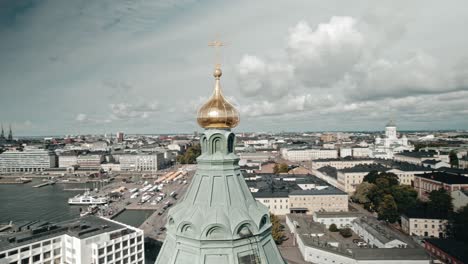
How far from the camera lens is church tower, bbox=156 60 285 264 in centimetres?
473

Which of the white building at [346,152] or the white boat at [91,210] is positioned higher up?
the white building at [346,152]

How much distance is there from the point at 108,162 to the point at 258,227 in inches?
4051

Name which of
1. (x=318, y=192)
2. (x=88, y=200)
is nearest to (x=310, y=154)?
(x=318, y=192)

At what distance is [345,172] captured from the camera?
60.9 meters

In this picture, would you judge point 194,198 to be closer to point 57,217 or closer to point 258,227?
point 258,227

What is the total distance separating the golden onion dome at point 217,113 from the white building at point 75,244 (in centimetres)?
2088

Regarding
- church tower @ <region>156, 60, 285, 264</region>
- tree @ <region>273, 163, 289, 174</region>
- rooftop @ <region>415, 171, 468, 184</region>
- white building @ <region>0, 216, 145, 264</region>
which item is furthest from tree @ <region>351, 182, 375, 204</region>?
church tower @ <region>156, 60, 285, 264</region>

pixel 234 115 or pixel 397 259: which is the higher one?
pixel 234 115

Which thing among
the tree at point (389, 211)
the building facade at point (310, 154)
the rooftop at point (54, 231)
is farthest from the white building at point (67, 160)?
the tree at point (389, 211)

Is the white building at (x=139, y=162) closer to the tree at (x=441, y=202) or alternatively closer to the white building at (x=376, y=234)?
the white building at (x=376, y=234)

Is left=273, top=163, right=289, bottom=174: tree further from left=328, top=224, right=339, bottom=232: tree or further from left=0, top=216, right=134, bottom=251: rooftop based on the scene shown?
left=0, top=216, right=134, bottom=251: rooftop

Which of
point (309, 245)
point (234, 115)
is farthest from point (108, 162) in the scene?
point (234, 115)

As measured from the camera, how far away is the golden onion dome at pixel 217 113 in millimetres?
5434

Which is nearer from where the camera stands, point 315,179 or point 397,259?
point 397,259
